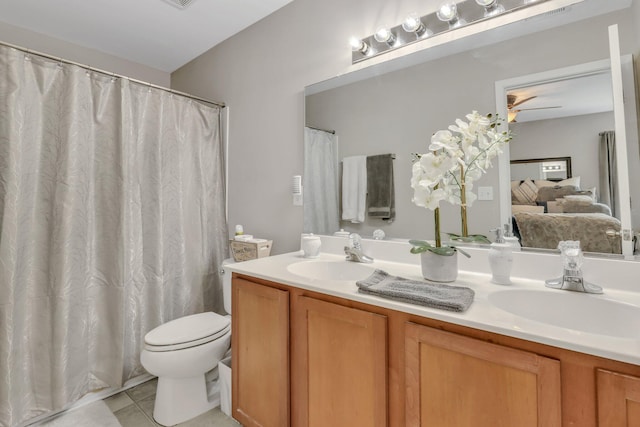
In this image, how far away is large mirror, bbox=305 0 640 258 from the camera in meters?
1.07

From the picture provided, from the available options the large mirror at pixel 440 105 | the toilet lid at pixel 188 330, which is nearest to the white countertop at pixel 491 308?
the large mirror at pixel 440 105

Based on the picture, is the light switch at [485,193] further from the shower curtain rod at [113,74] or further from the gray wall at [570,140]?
the shower curtain rod at [113,74]

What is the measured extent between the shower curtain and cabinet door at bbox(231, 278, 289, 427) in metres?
0.89

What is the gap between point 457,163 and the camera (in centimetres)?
113

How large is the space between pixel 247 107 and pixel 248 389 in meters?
1.80

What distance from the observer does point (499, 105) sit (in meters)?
1.22

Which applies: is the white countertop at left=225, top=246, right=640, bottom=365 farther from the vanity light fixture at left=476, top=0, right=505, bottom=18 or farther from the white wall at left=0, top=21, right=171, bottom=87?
the white wall at left=0, top=21, right=171, bottom=87

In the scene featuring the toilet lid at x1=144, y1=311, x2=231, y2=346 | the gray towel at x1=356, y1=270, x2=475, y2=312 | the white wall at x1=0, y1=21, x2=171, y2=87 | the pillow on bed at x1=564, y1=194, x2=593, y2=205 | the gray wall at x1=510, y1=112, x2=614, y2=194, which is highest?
the white wall at x1=0, y1=21, x2=171, y2=87

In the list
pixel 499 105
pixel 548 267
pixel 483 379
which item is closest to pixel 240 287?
pixel 483 379

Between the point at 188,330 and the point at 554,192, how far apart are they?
→ 1812 mm

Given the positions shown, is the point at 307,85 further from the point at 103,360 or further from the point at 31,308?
the point at 103,360

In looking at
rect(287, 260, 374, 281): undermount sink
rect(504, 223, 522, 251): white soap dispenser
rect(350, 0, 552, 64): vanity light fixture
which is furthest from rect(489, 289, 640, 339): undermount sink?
rect(350, 0, 552, 64): vanity light fixture

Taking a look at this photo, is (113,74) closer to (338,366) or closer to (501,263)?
(338,366)

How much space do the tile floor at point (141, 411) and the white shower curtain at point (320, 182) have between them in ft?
3.64
